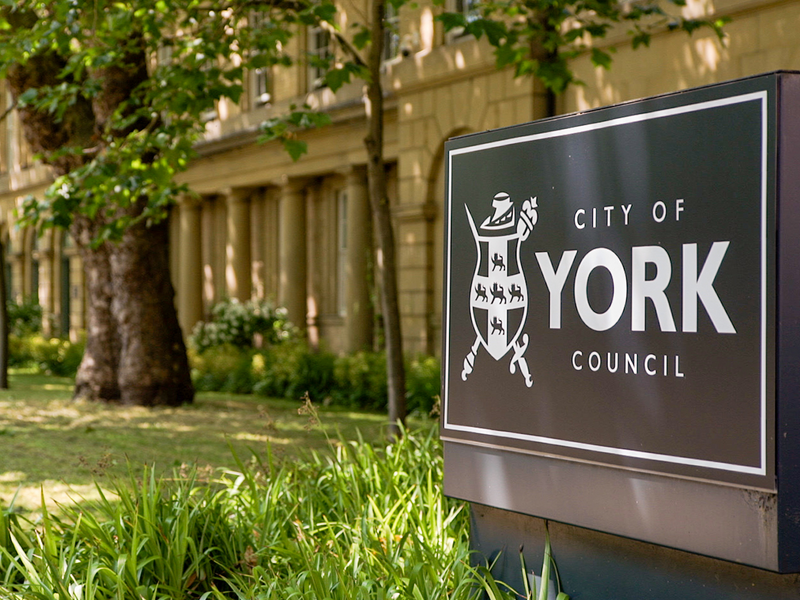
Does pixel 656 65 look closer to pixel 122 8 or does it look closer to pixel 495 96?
pixel 495 96

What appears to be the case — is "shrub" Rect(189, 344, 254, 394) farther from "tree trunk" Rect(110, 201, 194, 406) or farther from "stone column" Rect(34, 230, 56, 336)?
"stone column" Rect(34, 230, 56, 336)

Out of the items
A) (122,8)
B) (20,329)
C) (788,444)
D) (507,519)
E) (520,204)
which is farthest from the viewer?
(20,329)

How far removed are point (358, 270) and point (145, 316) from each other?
20.0ft

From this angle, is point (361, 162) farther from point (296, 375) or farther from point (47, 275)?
point (47, 275)

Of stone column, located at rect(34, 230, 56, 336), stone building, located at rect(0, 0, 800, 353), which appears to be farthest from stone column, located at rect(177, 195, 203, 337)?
stone column, located at rect(34, 230, 56, 336)

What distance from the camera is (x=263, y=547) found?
4.35 meters

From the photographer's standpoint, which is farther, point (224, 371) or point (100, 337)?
point (224, 371)

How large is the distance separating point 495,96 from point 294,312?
24.4 feet

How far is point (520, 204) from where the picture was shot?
136 inches

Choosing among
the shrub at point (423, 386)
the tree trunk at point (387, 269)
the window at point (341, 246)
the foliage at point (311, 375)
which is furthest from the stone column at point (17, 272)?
the tree trunk at point (387, 269)

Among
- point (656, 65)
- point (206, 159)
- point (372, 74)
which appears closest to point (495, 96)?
point (656, 65)

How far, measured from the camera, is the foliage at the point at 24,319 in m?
27.2

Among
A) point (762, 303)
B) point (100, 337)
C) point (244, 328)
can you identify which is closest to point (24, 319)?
point (244, 328)

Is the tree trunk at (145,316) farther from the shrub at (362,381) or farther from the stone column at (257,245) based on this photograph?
the stone column at (257,245)
